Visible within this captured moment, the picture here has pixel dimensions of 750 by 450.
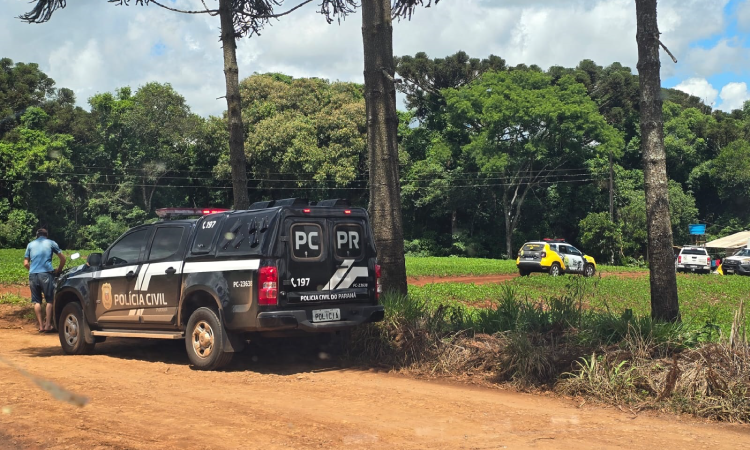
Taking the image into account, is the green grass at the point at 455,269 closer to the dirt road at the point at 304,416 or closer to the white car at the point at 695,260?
the white car at the point at 695,260

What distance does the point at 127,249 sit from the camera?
410 inches

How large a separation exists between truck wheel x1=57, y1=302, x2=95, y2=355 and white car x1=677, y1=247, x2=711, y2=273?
38150 mm

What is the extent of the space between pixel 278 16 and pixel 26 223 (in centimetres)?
3883

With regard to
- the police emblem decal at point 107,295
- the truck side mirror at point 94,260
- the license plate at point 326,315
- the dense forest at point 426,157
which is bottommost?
the license plate at point 326,315

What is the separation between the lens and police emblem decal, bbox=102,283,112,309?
10.4m

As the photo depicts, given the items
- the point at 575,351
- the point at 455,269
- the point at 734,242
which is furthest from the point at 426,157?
the point at 575,351

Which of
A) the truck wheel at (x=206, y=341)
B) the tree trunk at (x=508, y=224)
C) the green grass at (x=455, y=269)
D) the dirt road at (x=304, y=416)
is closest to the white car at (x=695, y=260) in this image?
the green grass at (x=455, y=269)

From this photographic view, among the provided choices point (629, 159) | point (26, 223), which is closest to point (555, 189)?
point (629, 159)

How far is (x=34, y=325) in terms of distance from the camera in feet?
46.0

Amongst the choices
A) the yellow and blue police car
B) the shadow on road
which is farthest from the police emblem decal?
the yellow and blue police car

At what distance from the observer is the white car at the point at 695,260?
40.8 metres

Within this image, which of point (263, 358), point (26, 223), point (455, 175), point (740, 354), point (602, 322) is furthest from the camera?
point (455, 175)

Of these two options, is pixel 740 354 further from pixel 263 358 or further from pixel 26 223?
pixel 26 223

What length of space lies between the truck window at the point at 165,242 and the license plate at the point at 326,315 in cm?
234
